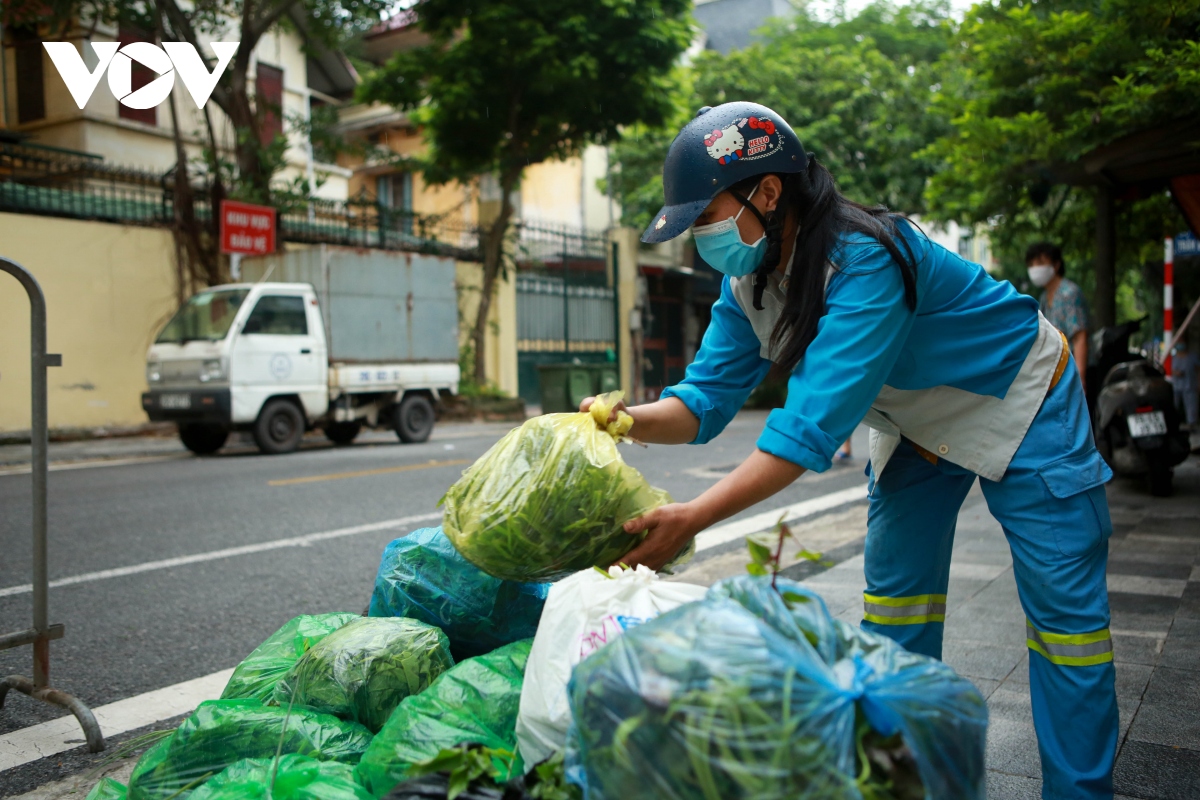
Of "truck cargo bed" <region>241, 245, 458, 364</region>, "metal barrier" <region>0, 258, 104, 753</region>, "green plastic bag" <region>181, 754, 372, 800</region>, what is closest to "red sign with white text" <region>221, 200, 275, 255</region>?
"truck cargo bed" <region>241, 245, 458, 364</region>

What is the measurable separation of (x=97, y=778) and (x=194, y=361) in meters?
9.14

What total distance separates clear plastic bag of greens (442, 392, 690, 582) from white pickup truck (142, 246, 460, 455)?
959 centimetres

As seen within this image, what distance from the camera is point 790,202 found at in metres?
2.00

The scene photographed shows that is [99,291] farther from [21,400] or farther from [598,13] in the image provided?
[598,13]

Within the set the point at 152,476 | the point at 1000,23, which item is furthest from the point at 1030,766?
the point at 152,476

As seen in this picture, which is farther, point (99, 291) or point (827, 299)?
A: point (99, 291)

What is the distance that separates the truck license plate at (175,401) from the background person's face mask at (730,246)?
1000 cm

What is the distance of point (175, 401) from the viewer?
35.7ft

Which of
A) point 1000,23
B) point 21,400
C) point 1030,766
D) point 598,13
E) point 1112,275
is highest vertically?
point 598,13

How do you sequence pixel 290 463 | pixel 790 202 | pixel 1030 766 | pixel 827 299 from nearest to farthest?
pixel 827 299 < pixel 790 202 < pixel 1030 766 < pixel 290 463

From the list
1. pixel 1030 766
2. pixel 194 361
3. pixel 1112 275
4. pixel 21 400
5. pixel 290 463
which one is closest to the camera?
pixel 1030 766

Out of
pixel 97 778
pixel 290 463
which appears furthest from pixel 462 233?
pixel 97 778

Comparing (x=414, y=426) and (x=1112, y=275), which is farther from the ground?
(x=1112, y=275)

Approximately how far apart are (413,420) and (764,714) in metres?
11.9
